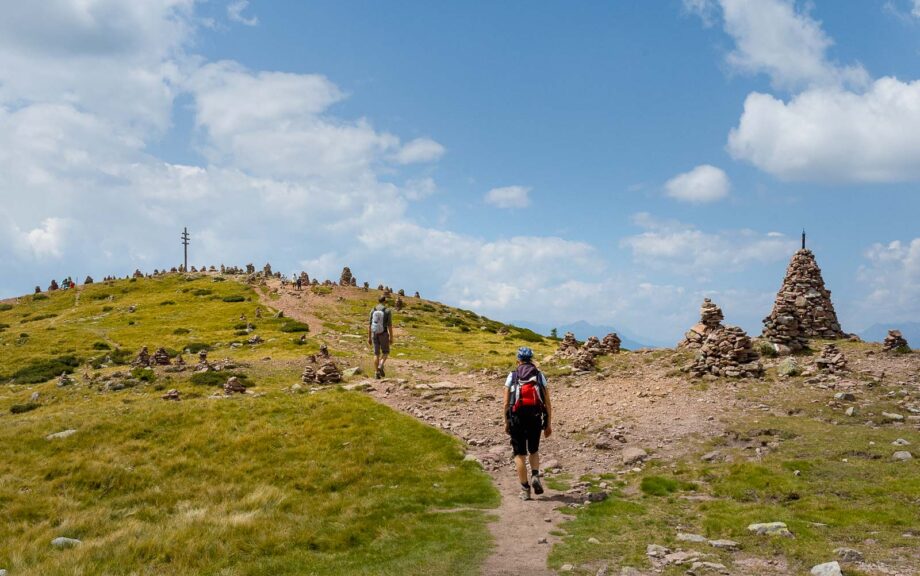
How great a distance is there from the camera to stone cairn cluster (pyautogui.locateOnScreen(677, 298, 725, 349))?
30.7 metres

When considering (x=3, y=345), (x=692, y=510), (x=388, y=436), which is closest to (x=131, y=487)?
(x=388, y=436)

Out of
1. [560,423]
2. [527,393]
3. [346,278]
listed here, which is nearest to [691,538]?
[527,393]

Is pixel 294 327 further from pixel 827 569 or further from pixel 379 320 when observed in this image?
pixel 827 569

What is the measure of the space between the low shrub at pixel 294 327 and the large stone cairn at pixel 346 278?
4208 cm

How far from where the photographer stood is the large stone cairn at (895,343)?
25.8 m

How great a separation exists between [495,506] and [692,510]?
4.56 m

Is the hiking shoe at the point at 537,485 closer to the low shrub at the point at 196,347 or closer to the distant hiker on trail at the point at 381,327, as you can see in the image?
the distant hiker on trail at the point at 381,327

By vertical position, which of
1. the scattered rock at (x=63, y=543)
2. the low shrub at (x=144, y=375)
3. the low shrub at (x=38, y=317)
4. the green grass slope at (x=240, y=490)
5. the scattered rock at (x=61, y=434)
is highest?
the low shrub at (x=38, y=317)

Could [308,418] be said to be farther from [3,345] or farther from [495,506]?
[3,345]

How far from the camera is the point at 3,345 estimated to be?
6103cm

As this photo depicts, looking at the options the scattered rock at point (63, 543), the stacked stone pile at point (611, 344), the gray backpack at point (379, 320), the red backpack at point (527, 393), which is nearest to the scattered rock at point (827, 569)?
the red backpack at point (527, 393)

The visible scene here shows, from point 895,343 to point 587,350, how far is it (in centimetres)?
1421

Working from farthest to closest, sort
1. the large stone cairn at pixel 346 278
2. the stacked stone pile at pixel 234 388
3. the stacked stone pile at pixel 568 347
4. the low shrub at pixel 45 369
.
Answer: the large stone cairn at pixel 346 278 → the low shrub at pixel 45 369 → the stacked stone pile at pixel 568 347 → the stacked stone pile at pixel 234 388

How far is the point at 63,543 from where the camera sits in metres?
13.0
